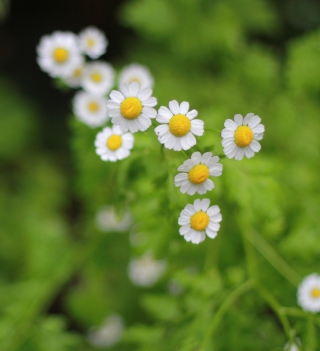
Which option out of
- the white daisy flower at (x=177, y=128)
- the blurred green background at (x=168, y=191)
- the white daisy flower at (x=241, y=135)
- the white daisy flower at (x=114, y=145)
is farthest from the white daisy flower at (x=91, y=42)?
the white daisy flower at (x=241, y=135)

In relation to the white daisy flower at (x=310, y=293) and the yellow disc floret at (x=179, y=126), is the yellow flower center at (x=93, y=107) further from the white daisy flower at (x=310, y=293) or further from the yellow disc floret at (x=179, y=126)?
the white daisy flower at (x=310, y=293)

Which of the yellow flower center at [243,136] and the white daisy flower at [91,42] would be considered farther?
the white daisy flower at [91,42]

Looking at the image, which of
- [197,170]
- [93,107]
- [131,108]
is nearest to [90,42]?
[93,107]

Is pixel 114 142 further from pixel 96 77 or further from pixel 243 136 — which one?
pixel 96 77

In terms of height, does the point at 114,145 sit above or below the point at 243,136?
below

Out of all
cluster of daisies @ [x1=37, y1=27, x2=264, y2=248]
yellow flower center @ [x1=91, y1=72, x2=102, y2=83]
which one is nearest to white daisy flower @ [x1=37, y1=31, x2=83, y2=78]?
yellow flower center @ [x1=91, y1=72, x2=102, y2=83]
